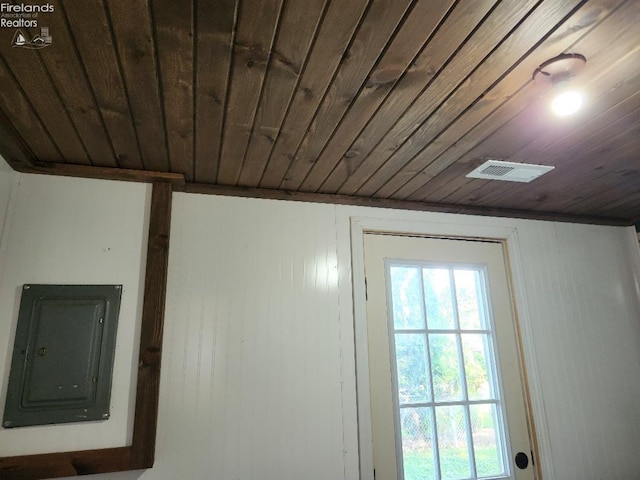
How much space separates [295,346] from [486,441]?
3.67 ft

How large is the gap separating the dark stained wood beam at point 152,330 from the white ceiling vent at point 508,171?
1466 millimetres

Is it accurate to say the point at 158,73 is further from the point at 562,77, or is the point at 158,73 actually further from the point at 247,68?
the point at 562,77

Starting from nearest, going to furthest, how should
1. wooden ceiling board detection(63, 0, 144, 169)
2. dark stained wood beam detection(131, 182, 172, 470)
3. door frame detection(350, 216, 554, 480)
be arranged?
wooden ceiling board detection(63, 0, 144, 169), dark stained wood beam detection(131, 182, 172, 470), door frame detection(350, 216, 554, 480)

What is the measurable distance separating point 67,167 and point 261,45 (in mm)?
1188

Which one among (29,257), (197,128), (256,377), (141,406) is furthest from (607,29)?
(29,257)

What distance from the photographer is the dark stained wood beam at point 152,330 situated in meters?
1.58

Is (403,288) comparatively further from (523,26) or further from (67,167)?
(67,167)

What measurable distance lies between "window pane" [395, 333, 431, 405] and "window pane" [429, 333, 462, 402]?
5cm

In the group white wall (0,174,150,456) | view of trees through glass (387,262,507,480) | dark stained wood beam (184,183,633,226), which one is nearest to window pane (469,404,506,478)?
view of trees through glass (387,262,507,480)

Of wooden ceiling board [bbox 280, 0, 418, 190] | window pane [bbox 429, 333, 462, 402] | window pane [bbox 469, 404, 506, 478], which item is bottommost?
window pane [bbox 469, 404, 506, 478]

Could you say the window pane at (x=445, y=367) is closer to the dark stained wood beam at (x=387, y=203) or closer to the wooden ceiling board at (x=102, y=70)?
the dark stained wood beam at (x=387, y=203)

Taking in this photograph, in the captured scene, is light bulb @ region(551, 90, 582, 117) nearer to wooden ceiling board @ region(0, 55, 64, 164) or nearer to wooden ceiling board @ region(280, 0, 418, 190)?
wooden ceiling board @ region(280, 0, 418, 190)

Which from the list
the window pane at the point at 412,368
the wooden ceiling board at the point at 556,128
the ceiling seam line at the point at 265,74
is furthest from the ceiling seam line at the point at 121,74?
the window pane at the point at 412,368

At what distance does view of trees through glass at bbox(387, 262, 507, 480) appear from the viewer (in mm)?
1965
